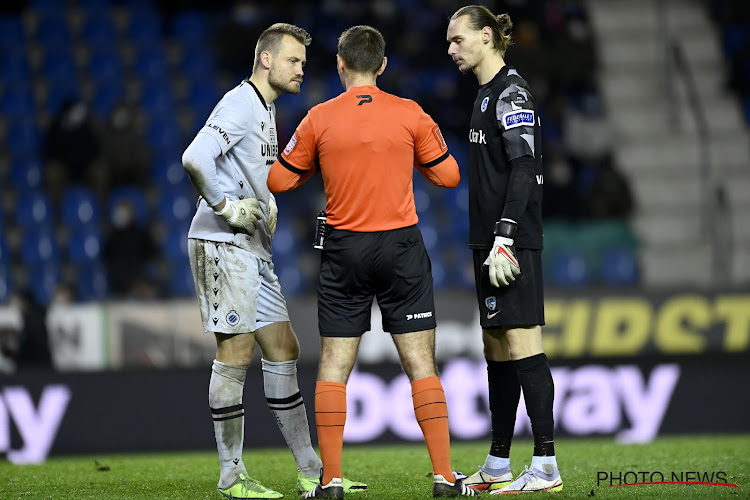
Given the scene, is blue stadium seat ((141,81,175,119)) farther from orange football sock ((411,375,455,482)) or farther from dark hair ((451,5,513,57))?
orange football sock ((411,375,455,482))

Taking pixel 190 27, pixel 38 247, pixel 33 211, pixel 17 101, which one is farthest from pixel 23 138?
pixel 190 27

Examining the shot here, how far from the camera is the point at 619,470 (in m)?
6.05

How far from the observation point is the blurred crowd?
1116 centimetres

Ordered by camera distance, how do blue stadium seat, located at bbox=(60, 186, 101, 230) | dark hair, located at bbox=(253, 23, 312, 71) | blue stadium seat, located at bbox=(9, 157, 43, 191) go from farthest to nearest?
blue stadium seat, located at bbox=(9, 157, 43, 191)
blue stadium seat, located at bbox=(60, 186, 101, 230)
dark hair, located at bbox=(253, 23, 312, 71)

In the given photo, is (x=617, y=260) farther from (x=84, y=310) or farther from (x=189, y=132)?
(x=189, y=132)

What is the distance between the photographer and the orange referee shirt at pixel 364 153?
4914 mm

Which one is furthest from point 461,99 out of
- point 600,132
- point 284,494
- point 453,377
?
point 284,494

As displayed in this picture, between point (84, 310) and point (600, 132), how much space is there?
7.10m

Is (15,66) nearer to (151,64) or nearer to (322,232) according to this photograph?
(151,64)

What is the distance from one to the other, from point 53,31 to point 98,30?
60 cm

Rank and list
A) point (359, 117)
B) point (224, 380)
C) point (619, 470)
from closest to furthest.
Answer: point (359, 117)
point (224, 380)
point (619, 470)

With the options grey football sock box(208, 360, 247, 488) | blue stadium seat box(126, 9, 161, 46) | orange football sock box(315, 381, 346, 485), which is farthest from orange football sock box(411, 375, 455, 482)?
blue stadium seat box(126, 9, 161, 46)

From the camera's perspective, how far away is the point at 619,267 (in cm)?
983

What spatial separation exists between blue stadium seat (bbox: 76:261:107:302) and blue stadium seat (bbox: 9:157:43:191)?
3024mm
